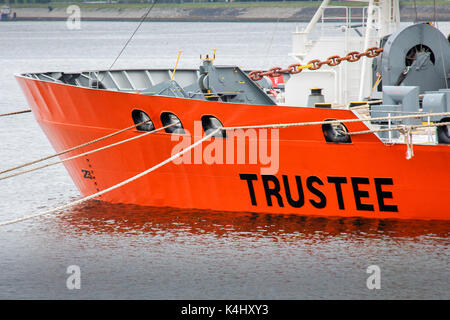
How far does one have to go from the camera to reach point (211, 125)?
15375 mm


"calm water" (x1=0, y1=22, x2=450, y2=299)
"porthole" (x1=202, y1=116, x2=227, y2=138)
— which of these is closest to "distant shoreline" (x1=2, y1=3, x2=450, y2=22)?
"porthole" (x1=202, y1=116, x2=227, y2=138)

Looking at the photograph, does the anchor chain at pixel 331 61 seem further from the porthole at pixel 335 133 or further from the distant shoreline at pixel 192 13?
the distant shoreline at pixel 192 13

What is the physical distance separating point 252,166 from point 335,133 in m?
1.79

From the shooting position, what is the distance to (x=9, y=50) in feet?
302

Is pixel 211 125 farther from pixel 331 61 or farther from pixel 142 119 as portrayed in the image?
pixel 331 61

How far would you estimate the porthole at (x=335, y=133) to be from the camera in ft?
47.4

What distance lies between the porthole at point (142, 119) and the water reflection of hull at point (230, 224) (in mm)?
1845

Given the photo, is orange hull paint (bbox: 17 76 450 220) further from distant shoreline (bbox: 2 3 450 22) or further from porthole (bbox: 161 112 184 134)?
distant shoreline (bbox: 2 3 450 22)

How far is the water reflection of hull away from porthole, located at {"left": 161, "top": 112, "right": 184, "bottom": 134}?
71.1 inches

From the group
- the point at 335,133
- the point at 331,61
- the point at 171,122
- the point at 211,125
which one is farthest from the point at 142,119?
the point at 331,61

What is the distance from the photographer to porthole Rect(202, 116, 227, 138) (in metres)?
15.3

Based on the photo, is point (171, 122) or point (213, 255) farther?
point (171, 122)

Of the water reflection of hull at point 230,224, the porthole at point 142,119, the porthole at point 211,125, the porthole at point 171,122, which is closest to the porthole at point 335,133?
the water reflection of hull at point 230,224

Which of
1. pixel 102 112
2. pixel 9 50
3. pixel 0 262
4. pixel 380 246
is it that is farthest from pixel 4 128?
pixel 9 50
